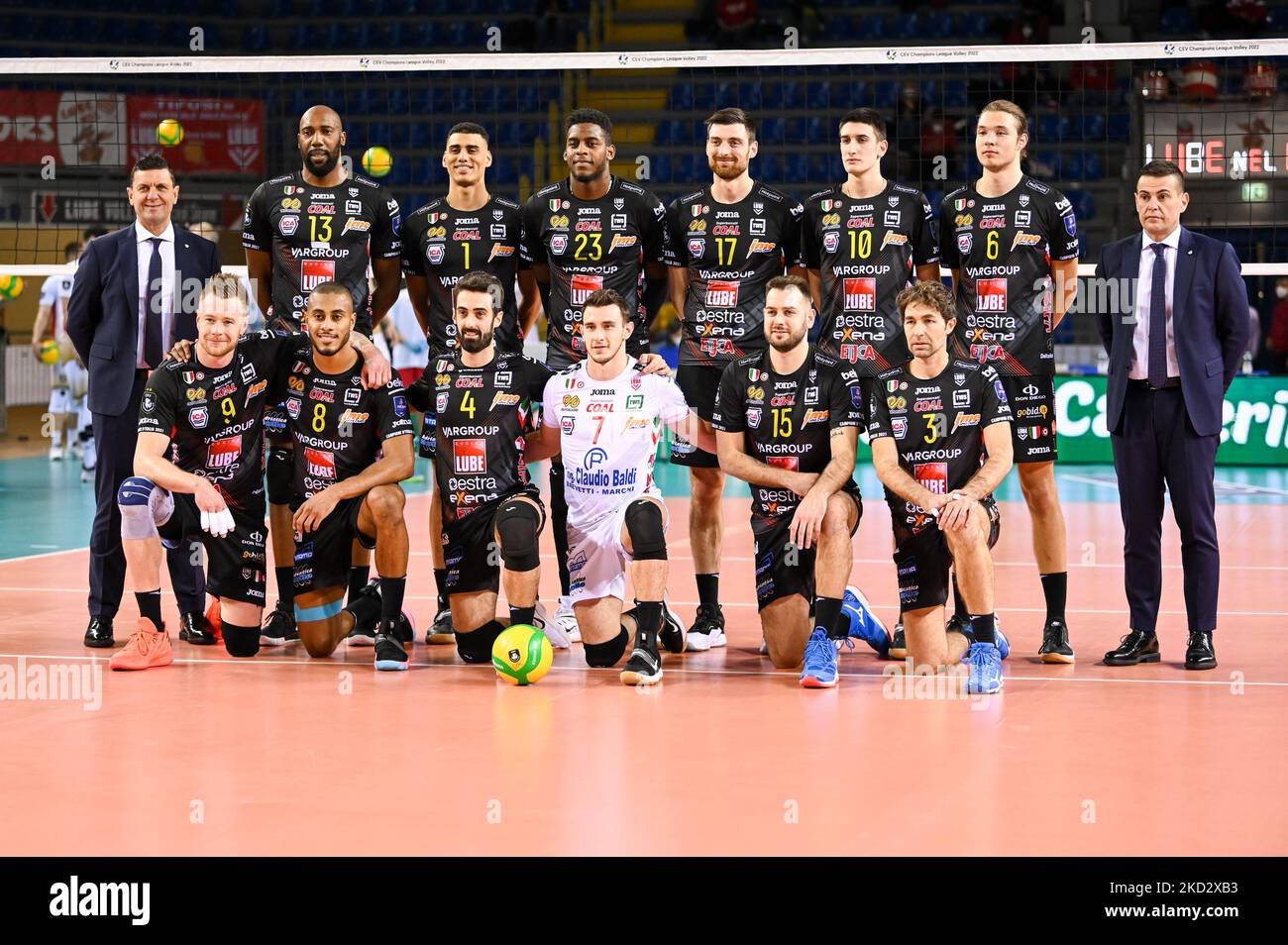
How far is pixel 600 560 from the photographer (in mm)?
6898

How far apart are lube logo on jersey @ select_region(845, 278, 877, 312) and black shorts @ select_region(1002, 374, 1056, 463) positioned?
74cm

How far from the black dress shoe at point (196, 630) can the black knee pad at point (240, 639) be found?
0.38 metres

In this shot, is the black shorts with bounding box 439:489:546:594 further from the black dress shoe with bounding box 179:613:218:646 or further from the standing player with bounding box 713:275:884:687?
the black dress shoe with bounding box 179:613:218:646

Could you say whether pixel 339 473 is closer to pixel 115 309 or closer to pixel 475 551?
pixel 475 551

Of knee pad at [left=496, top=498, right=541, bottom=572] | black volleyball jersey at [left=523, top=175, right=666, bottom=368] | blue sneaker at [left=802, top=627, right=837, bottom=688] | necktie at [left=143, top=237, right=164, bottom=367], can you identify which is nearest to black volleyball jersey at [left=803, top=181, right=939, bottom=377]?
black volleyball jersey at [left=523, top=175, right=666, bottom=368]

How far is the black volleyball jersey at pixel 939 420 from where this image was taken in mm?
6621

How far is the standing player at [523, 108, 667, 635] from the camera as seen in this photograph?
296 inches

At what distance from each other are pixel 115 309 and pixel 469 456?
208 cm

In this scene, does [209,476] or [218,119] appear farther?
[218,119]

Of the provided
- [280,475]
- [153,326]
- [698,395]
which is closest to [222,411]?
[280,475]

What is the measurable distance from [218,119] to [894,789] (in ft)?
68.1

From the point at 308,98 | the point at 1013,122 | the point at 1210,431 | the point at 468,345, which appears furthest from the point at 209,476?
the point at 308,98
